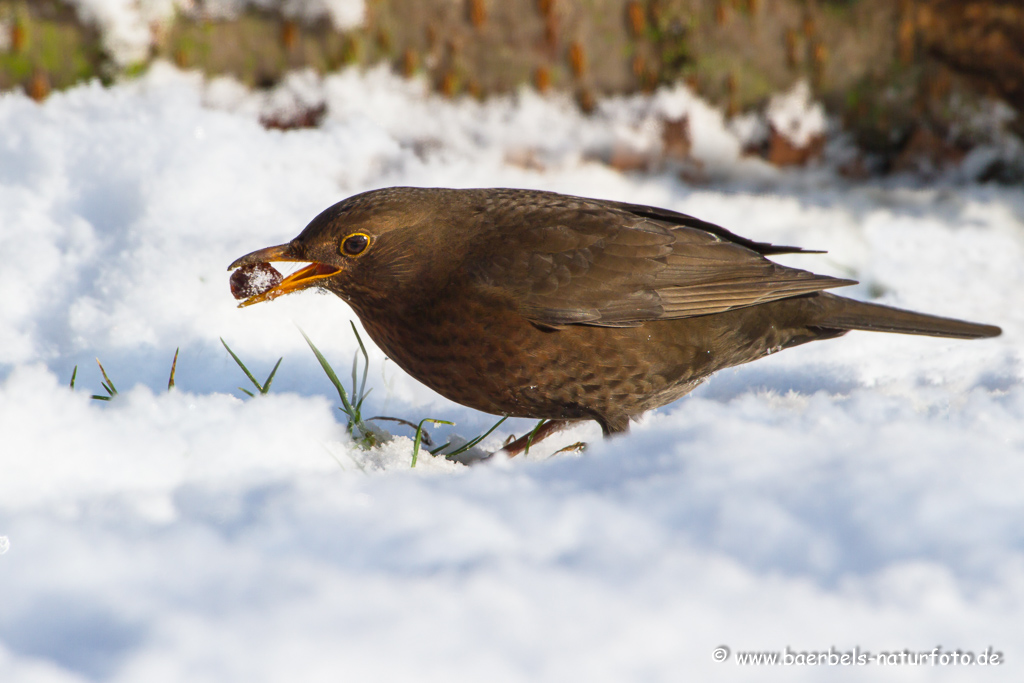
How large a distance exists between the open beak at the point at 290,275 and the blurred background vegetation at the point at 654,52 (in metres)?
2.44

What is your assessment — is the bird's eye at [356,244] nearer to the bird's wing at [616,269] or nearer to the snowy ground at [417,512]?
the bird's wing at [616,269]

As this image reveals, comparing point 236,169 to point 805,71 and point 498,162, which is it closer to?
point 498,162

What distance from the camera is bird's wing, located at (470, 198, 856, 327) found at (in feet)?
8.79

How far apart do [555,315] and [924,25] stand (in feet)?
16.1

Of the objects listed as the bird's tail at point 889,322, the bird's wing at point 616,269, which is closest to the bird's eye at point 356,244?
the bird's wing at point 616,269

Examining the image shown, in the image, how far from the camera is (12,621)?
4.89ft

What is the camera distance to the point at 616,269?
283 cm

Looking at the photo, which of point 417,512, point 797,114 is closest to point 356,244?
point 417,512

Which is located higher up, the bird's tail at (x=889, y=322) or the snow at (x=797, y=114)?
the snow at (x=797, y=114)

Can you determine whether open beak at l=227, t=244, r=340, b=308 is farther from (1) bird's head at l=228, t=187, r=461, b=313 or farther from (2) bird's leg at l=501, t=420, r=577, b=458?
(2) bird's leg at l=501, t=420, r=577, b=458

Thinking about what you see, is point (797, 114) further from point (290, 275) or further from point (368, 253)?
point (290, 275)

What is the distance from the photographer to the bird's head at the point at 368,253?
8.93ft

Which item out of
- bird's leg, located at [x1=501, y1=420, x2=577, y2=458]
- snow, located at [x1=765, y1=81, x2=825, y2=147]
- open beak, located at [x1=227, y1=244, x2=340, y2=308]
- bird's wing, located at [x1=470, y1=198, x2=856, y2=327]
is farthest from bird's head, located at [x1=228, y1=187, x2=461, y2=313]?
snow, located at [x1=765, y1=81, x2=825, y2=147]

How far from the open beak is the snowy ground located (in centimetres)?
44
